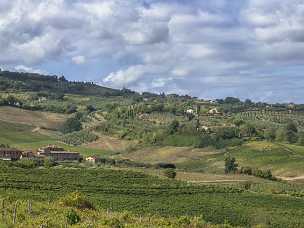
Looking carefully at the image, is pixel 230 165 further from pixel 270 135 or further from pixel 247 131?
pixel 270 135

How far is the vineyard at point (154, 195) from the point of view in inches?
2955

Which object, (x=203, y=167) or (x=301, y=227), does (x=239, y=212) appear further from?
(x=203, y=167)

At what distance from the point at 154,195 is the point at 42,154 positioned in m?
72.8

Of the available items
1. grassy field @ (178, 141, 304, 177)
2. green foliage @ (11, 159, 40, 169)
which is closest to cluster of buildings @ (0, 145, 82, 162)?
green foliage @ (11, 159, 40, 169)

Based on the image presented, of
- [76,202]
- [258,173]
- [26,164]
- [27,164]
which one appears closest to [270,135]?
[258,173]

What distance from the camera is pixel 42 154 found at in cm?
15700

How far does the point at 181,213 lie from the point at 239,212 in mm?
9036

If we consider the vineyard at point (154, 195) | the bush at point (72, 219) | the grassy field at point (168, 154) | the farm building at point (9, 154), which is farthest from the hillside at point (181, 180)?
the farm building at point (9, 154)

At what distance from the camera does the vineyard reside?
246 feet

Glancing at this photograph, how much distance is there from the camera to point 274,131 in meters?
198

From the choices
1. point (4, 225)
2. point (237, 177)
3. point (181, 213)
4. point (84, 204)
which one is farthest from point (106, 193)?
point (4, 225)

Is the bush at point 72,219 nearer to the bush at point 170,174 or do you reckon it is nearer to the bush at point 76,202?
the bush at point 76,202

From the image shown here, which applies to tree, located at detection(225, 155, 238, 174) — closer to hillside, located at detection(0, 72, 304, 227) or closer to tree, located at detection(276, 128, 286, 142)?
hillside, located at detection(0, 72, 304, 227)

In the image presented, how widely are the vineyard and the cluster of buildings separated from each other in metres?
39.6
